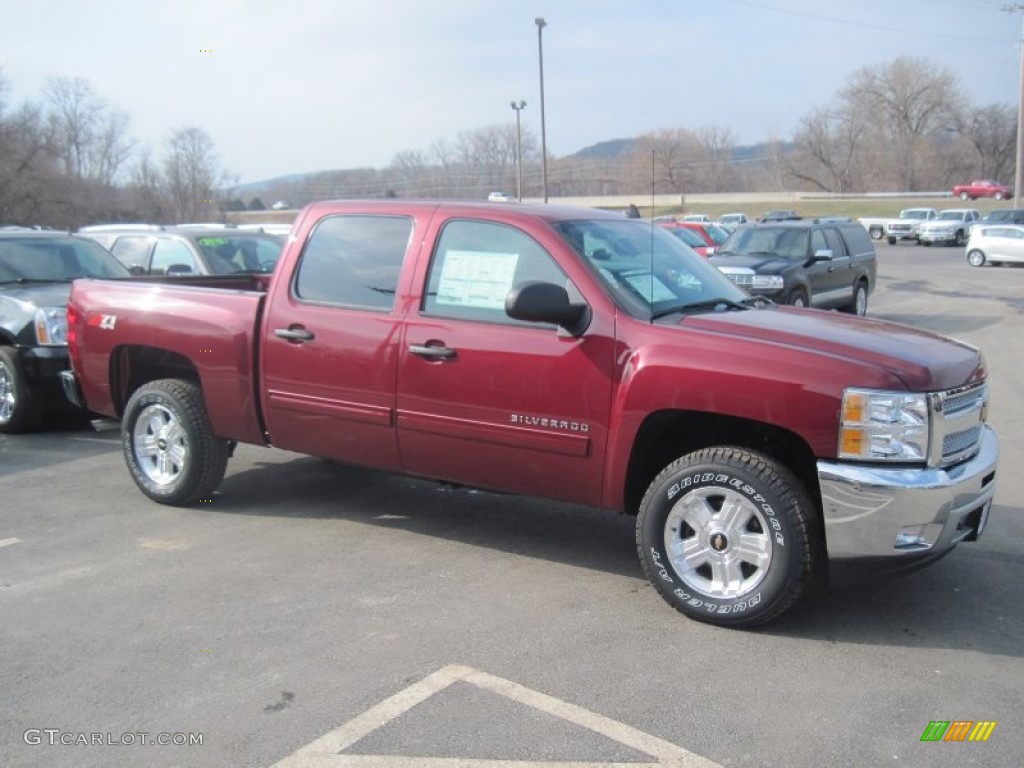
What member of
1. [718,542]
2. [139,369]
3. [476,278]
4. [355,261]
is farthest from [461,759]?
[139,369]

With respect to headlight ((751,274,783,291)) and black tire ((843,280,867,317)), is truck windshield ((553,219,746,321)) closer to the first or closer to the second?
headlight ((751,274,783,291))

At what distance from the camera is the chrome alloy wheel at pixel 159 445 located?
606cm

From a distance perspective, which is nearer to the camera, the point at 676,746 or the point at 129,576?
the point at 676,746

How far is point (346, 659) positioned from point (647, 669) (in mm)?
1244

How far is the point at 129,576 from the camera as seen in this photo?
4.85m

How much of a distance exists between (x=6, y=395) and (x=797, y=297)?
36.6 ft

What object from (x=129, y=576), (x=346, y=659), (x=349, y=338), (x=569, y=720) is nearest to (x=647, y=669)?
(x=569, y=720)

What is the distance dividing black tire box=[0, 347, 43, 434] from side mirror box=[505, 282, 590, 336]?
18.8 feet

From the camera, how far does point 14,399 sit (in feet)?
27.0

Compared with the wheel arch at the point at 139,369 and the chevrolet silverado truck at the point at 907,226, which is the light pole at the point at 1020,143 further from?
the wheel arch at the point at 139,369

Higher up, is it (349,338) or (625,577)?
(349,338)

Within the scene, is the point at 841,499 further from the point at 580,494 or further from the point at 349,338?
the point at 349,338

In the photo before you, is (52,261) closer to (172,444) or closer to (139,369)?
(139,369)

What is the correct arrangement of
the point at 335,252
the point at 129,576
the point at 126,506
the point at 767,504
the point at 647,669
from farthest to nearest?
the point at 126,506
the point at 335,252
the point at 129,576
the point at 767,504
the point at 647,669
